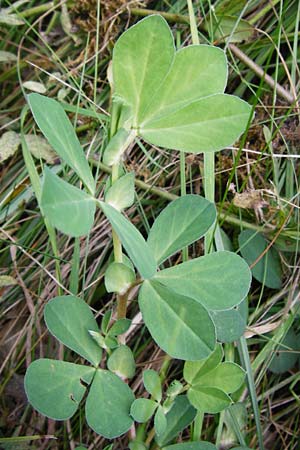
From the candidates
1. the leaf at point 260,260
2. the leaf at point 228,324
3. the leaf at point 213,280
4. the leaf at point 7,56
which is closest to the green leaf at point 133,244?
the leaf at point 213,280

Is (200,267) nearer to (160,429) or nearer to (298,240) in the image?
(160,429)

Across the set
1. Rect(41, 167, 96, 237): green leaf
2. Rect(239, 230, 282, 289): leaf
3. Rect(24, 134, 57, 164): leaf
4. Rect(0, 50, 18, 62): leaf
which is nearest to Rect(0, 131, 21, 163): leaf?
Rect(24, 134, 57, 164): leaf

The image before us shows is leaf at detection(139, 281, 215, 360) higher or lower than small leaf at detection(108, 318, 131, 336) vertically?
higher

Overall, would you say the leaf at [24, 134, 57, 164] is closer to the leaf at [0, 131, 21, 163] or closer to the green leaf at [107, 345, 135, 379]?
the leaf at [0, 131, 21, 163]

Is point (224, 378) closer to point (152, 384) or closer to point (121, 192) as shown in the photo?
point (152, 384)

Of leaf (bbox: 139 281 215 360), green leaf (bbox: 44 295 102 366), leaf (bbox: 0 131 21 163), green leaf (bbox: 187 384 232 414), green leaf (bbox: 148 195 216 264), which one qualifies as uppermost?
green leaf (bbox: 148 195 216 264)

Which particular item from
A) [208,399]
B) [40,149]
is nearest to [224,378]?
[208,399]

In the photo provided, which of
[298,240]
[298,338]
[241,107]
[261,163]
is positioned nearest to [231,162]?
[261,163]
